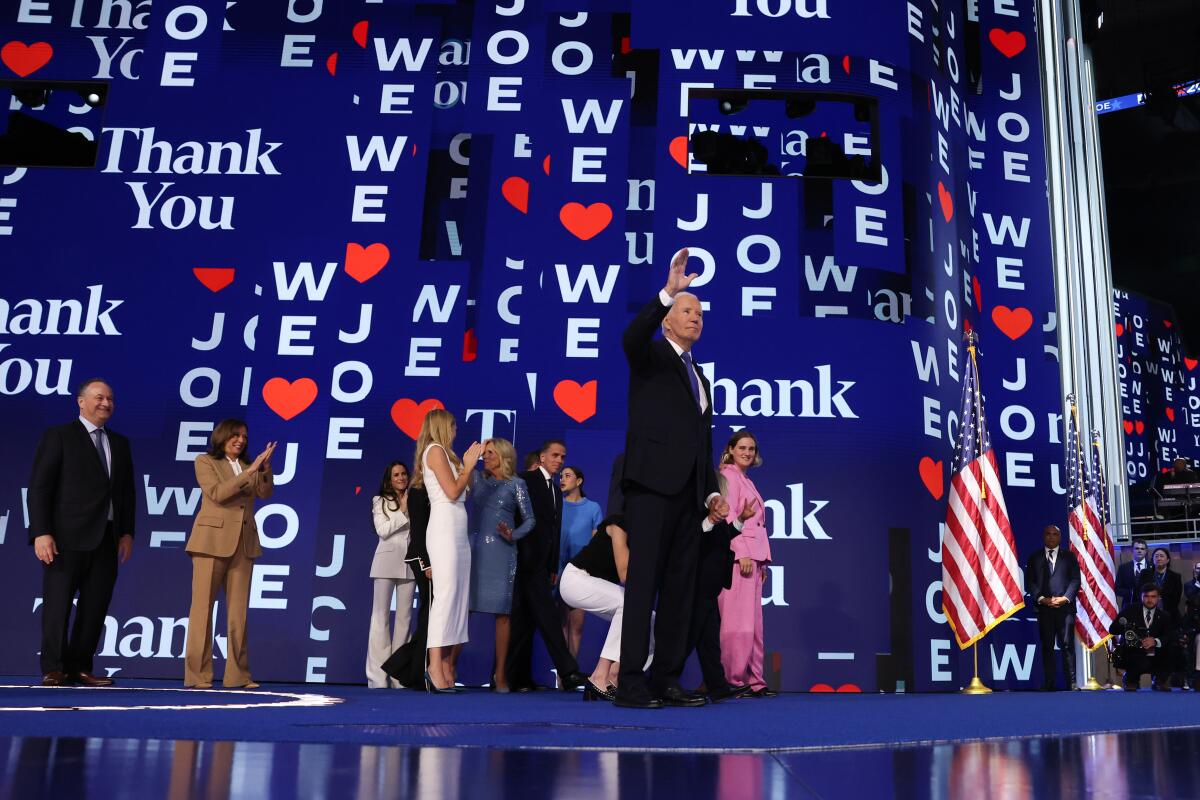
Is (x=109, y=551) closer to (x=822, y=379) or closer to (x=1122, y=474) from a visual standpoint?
(x=822, y=379)

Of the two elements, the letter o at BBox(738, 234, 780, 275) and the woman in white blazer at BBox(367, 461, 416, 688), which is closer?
the woman in white blazer at BBox(367, 461, 416, 688)

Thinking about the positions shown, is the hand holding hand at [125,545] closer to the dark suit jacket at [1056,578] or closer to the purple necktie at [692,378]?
the purple necktie at [692,378]

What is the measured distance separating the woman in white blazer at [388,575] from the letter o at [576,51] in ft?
10.4

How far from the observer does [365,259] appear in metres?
7.75

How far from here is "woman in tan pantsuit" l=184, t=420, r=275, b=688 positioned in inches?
218

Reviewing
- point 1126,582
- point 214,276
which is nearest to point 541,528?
point 214,276

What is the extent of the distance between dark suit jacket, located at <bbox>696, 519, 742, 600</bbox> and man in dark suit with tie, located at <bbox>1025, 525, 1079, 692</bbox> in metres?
4.39

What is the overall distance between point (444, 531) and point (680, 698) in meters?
1.67

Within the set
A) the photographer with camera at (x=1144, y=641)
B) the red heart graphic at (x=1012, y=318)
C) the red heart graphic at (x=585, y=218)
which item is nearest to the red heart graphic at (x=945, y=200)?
the red heart graphic at (x=1012, y=318)

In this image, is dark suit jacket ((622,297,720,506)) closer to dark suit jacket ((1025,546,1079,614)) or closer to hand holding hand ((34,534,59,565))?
hand holding hand ((34,534,59,565))

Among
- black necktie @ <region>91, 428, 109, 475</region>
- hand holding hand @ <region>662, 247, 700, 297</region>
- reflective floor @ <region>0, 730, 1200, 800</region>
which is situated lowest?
reflective floor @ <region>0, 730, 1200, 800</region>

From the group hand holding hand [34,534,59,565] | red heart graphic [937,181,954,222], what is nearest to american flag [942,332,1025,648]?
red heart graphic [937,181,954,222]

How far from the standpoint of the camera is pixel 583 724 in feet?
11.3

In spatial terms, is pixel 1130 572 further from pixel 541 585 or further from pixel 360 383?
pixel 360 383
